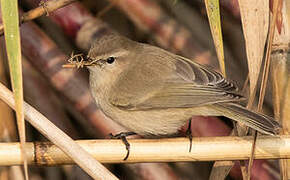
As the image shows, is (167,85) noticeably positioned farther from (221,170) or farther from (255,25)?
(255,25)

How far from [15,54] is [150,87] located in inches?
33.4

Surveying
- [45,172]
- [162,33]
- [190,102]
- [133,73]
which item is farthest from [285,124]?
[45,172]

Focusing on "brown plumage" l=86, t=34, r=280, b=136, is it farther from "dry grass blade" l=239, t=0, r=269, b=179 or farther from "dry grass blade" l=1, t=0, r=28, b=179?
"dry grass blade" l=1, t=0, r=28, b=179

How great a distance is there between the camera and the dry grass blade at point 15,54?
128 centimetres

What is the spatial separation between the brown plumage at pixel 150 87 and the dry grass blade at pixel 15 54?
759mm

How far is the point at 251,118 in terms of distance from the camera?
1.65 meters

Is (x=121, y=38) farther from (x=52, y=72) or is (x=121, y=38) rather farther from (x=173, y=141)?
(x=173, y=141)

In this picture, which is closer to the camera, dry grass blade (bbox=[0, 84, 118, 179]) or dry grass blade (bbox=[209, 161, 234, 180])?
dry grass blade (bbox=[0, 84, 118, 179])

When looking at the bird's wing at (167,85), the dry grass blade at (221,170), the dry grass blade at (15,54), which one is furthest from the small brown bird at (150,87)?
the dry grass blade at (15,54)

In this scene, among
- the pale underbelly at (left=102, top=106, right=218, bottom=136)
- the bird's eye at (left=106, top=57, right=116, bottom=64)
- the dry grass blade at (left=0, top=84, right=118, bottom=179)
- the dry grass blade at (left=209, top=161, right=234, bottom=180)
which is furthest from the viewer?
the bird's eye at (left=106, top=57, right=116, bottom=64)

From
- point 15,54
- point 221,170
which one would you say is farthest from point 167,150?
point 15,54

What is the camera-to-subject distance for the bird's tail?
1582mm

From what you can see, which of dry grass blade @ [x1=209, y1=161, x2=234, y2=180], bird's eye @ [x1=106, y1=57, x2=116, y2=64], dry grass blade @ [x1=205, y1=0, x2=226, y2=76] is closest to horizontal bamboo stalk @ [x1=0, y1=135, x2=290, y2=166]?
dry grass blade @ [x1=209, y1=161, x2=234, y2=180]

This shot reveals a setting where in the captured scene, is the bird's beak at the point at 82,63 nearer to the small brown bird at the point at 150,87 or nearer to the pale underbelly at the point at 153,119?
the small brown bird at the point at 150,87
